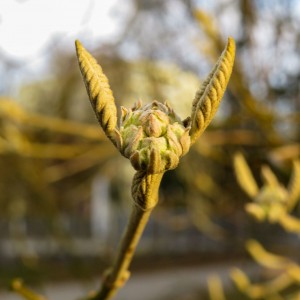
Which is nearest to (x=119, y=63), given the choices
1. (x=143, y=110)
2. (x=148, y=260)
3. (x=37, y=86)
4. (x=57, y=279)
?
(x=37, y=86)

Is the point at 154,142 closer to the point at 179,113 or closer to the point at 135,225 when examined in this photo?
the point at 135,225

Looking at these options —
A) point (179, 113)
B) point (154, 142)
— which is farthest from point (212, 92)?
point (179, 113)

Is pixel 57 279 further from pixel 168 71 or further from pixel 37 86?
pixel 168 71

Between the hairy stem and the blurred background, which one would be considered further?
the blurred background

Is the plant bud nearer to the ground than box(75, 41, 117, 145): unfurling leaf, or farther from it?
nearer to the ground
